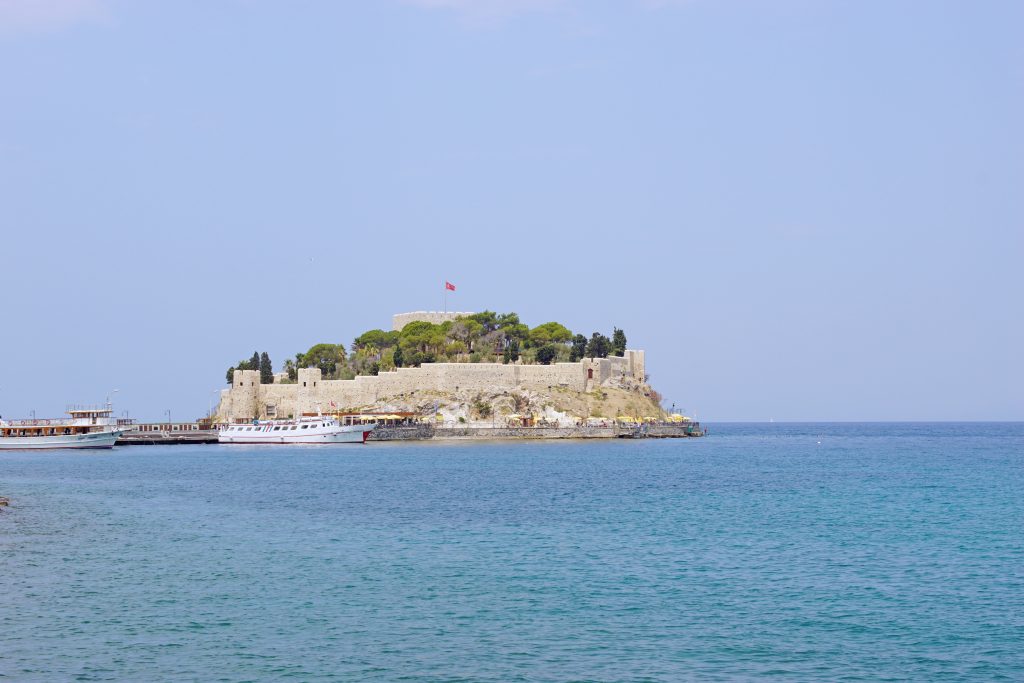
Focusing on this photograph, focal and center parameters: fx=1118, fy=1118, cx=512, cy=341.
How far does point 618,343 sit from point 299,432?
1074 inches

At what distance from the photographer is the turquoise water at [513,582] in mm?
14125

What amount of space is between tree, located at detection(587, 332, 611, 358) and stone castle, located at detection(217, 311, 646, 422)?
6.63 ft

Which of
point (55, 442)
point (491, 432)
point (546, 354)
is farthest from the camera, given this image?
point (546, 354)

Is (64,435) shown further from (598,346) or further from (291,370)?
(598,346)

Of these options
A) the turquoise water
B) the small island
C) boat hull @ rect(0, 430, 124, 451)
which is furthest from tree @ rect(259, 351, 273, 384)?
the turquoise water

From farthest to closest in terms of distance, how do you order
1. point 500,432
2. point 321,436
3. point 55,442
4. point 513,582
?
point 500,432, point 321,436, point 55,442, point 513,582

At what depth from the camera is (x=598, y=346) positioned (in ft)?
286

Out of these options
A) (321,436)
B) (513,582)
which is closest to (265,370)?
(321,436)

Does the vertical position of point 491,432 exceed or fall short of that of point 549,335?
it falls short

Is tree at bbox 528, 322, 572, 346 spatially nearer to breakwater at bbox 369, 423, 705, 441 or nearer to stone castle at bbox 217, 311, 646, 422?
stone castle at bbox 217, 311, 646, 422

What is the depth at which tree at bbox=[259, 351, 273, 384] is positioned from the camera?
89.8 metres

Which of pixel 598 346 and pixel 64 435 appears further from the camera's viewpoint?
pixel 598 346

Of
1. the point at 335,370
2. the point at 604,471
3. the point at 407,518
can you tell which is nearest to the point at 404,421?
the point at 335,370

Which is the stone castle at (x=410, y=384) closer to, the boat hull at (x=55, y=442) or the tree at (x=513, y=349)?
the tree at (x=513, y=349)
